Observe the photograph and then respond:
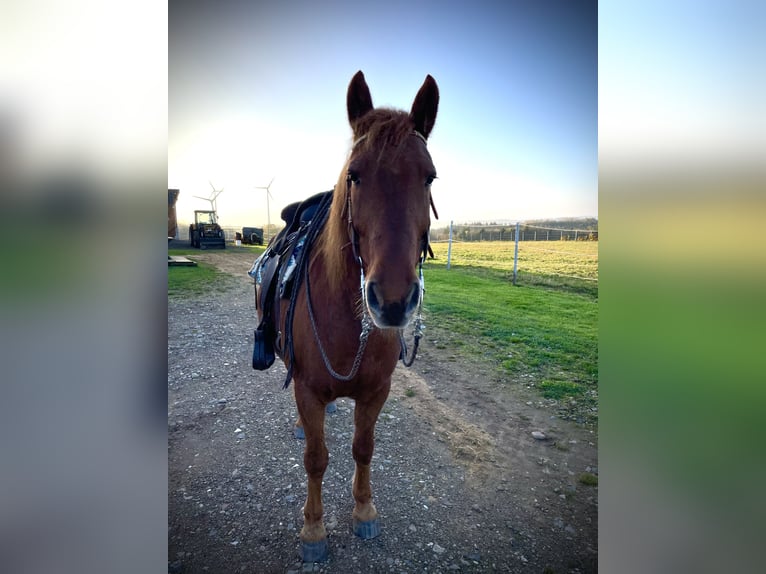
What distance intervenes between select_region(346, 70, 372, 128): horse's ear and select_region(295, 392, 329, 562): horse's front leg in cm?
153

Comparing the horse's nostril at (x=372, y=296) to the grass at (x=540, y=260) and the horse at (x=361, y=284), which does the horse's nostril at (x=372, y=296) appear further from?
Result: the grass at (x=540, y=260)

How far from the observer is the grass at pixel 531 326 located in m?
3.42

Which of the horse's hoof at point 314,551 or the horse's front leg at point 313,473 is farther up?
the horse's front leg at point 313,473

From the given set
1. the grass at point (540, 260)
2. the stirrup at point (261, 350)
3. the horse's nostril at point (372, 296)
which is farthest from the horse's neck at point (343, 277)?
the grass at point (540, 260)

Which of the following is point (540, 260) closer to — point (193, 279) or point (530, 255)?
point (530, 255)

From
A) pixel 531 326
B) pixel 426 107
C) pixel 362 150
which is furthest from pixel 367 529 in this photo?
pixel 531 326

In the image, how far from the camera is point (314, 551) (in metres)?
1.86

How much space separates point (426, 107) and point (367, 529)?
8.04ft

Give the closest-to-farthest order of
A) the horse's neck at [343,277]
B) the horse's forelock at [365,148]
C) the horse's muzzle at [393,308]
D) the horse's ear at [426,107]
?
the horse's muzzle at [393,308] → the horse's forelock at [365,148] → the horse's ear at [426,107] → the horse's neck at [343,277]

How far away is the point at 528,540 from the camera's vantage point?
6.29 ft
